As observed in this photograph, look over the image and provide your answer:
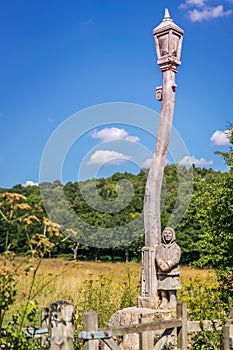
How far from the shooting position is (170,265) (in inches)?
318

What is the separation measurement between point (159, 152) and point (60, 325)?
5.40 metres

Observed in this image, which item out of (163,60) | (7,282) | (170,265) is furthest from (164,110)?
(7,282)

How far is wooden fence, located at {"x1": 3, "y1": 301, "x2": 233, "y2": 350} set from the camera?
381 cm

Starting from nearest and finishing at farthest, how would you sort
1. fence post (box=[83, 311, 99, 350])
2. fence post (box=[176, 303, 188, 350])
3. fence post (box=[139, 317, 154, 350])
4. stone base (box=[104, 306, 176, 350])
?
1. fence post (box=[83, 311, 99, 350])
2. fence post (box=[139, 317, 154, 350])
3. fence post (box=[176, 303, 188, 350])
4. stone base (box=[104, 306, 176, 350])

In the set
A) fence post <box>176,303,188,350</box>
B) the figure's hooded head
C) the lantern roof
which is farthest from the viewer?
the lantern roof

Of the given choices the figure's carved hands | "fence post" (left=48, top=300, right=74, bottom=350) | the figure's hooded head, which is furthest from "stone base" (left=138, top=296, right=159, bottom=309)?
"fence post" (left=48, top=300, right=74, bottom=350)

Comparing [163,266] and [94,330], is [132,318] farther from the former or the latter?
[94,330]

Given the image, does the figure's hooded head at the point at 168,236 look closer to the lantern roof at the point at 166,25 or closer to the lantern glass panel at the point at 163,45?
the lantern glass panel at the point at 163,45

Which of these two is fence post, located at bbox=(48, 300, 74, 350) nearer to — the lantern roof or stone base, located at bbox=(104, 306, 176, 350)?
stone base, located at bbox=(104, 306, 176, 350)

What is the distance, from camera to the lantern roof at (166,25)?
9.08 metres

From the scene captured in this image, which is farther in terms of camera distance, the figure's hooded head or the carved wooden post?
the carved wooden post

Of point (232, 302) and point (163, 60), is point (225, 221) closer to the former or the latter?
point (232, 302)

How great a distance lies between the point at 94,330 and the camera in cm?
451

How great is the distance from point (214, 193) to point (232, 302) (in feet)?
13.9
